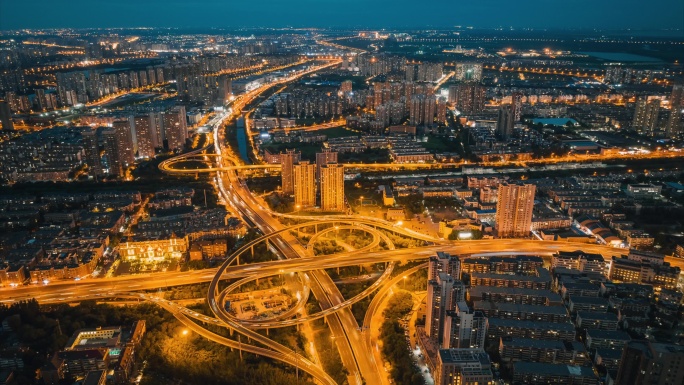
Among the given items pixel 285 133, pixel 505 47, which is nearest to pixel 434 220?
pixel 285 133

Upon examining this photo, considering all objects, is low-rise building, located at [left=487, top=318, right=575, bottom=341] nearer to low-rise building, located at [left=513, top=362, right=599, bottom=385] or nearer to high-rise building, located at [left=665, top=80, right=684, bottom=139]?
low-rise building, located at [left=513, top=362, right=599, bottom=385]

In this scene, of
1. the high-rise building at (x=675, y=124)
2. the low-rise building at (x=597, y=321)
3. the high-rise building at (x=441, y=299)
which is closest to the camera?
the high-rise building at (x=441, y=299)

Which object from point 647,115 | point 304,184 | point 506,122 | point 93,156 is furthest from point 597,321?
point 647,115

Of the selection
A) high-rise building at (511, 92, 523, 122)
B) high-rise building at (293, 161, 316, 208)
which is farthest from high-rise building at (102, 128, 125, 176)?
high-rise building at (511, 92, 523, 122)

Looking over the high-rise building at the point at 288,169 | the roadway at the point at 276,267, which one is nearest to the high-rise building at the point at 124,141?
the high-rise building at the point at 288,169

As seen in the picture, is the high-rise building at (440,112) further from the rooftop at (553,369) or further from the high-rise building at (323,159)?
the rooftop at (553,369)

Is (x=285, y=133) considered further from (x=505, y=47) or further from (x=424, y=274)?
(x=505, y=47)
